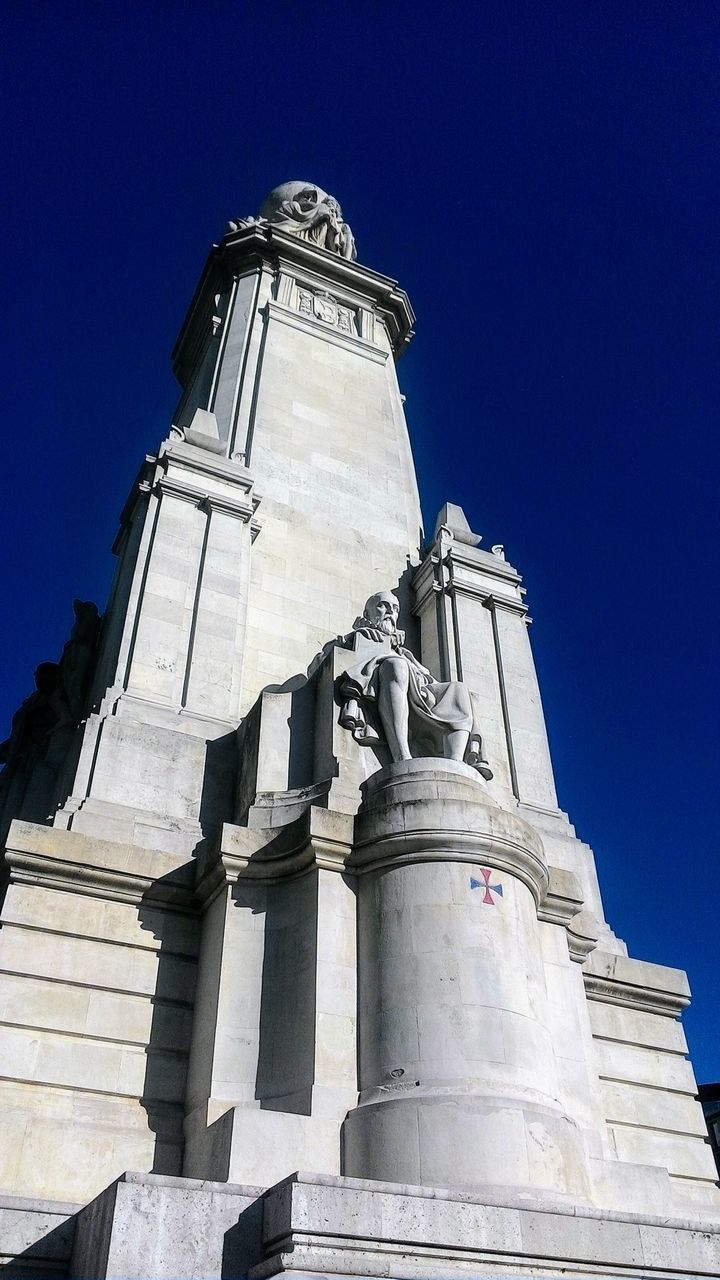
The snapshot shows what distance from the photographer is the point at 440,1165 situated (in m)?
10.1

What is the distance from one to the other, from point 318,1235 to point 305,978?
4.12 meters

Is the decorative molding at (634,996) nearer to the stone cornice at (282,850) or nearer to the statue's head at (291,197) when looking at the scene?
the stone cornice at (282,850)

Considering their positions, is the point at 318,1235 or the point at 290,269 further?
the point at 290,269

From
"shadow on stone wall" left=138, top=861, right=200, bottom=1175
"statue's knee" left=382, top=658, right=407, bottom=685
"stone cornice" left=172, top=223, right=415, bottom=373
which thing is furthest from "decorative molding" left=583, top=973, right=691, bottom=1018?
"stone cornice" left=172, top=223, right=415, bottom=373

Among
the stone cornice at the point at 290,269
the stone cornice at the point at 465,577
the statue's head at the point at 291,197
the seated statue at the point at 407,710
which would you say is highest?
the statue's head at the point at 291,197

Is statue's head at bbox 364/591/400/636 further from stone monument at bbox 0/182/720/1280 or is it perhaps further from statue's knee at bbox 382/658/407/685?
statue's knee at bbox 382/658/407/685

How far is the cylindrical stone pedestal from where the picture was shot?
405 inches

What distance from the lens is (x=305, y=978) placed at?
462 inches

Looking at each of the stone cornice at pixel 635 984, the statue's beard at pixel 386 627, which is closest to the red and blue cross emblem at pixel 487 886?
the stone cornice at pixel 635 984

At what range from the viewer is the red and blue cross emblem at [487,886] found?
12227mm

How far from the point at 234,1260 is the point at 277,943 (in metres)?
4.61

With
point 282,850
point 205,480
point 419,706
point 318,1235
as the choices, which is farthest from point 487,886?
point 205,480

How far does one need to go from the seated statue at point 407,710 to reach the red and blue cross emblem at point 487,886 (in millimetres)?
2340

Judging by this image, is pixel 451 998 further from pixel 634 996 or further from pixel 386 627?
pixel 386 627
